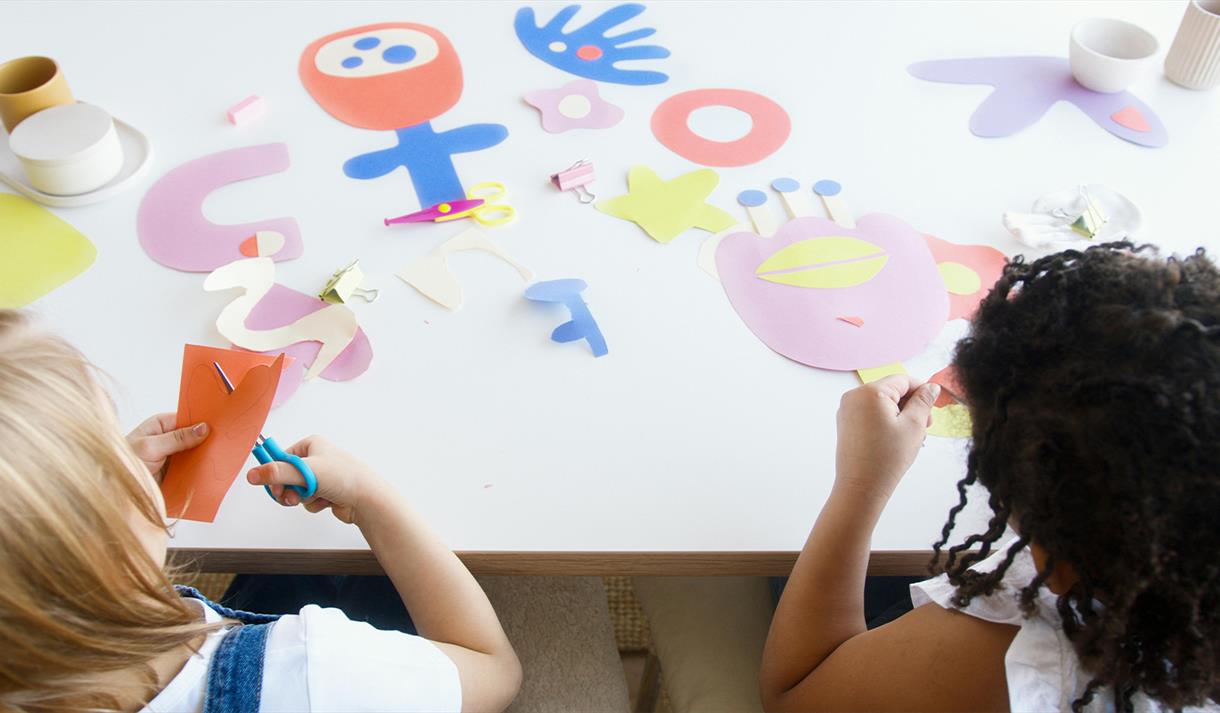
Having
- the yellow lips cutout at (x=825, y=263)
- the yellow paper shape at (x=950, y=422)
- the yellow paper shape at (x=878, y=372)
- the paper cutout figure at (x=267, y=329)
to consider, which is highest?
the yellow lips cutout at (x=825, y=263)

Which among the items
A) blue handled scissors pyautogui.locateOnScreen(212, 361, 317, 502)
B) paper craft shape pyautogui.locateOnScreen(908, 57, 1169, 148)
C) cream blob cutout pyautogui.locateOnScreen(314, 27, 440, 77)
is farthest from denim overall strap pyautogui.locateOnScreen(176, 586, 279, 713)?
paper craft shape pyautogui.locateOnScreen(908, 57, 1169, 148)

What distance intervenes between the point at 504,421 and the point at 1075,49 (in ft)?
2.69

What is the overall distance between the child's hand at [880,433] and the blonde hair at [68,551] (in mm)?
485

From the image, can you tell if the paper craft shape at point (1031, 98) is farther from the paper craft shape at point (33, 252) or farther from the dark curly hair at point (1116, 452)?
the paper craft shape at point (33, 252)

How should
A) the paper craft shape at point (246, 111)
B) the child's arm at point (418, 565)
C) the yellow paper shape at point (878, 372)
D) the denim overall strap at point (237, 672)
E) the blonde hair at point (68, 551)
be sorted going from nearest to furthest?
the blonde hair at point (68, 551) < the denim overall strap at point (237, 672) < the child's arm at point (418, 565) < the yellow paper shape at point (878, 372) < the paper craft shape at point (246, 111)

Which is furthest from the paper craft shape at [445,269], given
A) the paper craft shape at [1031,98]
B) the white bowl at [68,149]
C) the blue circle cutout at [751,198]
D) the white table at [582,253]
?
the paper craft shape at [1031,98]

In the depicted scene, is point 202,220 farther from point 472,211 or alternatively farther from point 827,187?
point 827,187

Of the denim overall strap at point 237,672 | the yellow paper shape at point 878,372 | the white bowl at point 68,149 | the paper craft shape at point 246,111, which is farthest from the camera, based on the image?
the paper craft shape at point 246,111

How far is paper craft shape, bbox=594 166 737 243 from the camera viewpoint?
986mm

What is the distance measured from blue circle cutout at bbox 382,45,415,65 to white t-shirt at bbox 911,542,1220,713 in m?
0.88

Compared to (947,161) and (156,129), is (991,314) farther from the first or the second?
(156,129)

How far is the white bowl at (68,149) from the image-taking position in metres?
0.98

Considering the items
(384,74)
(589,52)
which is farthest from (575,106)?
(384,74)

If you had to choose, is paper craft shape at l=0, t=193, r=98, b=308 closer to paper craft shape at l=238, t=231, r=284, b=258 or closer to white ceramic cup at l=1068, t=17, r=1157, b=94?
paper craft shape at l=238, t=231, r=284, b=258
